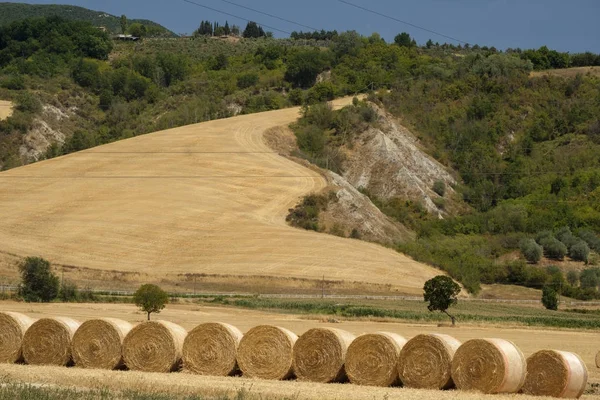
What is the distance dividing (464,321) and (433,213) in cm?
5486

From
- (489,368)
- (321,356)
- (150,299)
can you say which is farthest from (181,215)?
(489,368)

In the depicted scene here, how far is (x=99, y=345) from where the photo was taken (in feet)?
90.4

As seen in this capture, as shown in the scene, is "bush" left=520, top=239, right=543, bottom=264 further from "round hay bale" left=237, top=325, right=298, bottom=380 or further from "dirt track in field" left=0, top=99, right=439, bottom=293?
"round hay bale" left=237, top=325, right=298, bottom=380

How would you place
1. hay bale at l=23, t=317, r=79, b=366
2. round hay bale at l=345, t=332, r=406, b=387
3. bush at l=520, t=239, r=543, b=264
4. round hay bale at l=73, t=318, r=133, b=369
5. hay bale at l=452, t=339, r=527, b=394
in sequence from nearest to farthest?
hay bale at l=452, t=339, r=527, b=394 → round hay bale at l=345, t=332, r=406, b=387 → round hay bale at l=73, t=318, r=133, b=369 → hay bale at l=23, t=317, r=79, b=366 → bush at l=520, t=239, r=543, b=264

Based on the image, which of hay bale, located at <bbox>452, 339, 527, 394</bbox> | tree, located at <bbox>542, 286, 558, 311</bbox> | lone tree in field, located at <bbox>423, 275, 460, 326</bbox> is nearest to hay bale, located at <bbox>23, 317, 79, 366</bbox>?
hay bale, located at <bbox>452, 339, 527, 394</bbox>

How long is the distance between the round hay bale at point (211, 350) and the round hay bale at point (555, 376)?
711cm

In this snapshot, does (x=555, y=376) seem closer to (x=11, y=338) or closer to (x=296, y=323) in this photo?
(x=11, y=338)

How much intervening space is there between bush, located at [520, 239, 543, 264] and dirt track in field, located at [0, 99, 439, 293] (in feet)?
44.0

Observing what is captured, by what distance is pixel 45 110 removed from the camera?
447 ft

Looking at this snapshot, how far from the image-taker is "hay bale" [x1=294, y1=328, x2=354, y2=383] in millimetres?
26469

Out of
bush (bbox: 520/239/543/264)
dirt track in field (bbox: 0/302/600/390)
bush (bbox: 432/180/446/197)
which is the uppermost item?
bush (bbox: 432/180/446/197)

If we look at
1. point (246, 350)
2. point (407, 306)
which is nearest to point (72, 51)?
point (407, 306)

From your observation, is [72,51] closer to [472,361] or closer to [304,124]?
[304,124]

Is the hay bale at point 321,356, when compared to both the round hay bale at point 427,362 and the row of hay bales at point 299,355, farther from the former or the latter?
the round hay bale at point 427,362
